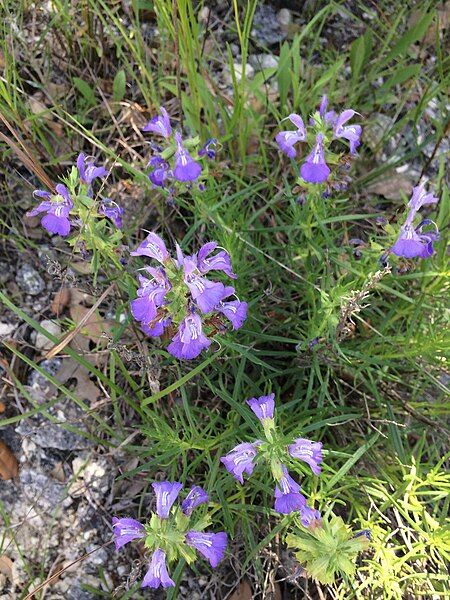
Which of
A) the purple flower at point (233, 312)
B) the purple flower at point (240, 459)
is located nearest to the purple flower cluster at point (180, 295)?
the purple flower at point (233, 312)

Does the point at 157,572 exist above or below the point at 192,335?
below

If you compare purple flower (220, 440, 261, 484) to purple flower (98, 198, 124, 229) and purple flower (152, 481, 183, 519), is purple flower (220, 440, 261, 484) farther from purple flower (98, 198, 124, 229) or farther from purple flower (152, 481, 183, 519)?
purple flower (98, 198, 124, 229)

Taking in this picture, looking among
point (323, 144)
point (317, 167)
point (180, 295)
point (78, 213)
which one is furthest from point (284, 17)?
point (180, 295)

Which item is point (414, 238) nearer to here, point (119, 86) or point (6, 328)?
point (119, 86)

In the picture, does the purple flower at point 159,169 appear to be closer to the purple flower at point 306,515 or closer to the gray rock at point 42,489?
the purple flower at point 306,515

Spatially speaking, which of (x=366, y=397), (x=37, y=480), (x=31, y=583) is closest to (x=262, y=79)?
(x=366, y=397)

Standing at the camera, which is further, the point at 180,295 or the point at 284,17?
the point at 284,17

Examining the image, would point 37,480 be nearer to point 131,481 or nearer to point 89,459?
point 89,459

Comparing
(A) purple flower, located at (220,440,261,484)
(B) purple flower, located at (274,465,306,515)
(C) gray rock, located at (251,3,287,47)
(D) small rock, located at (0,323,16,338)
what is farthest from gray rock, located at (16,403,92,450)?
(C) gray rock, located at (251,3,287,47)
